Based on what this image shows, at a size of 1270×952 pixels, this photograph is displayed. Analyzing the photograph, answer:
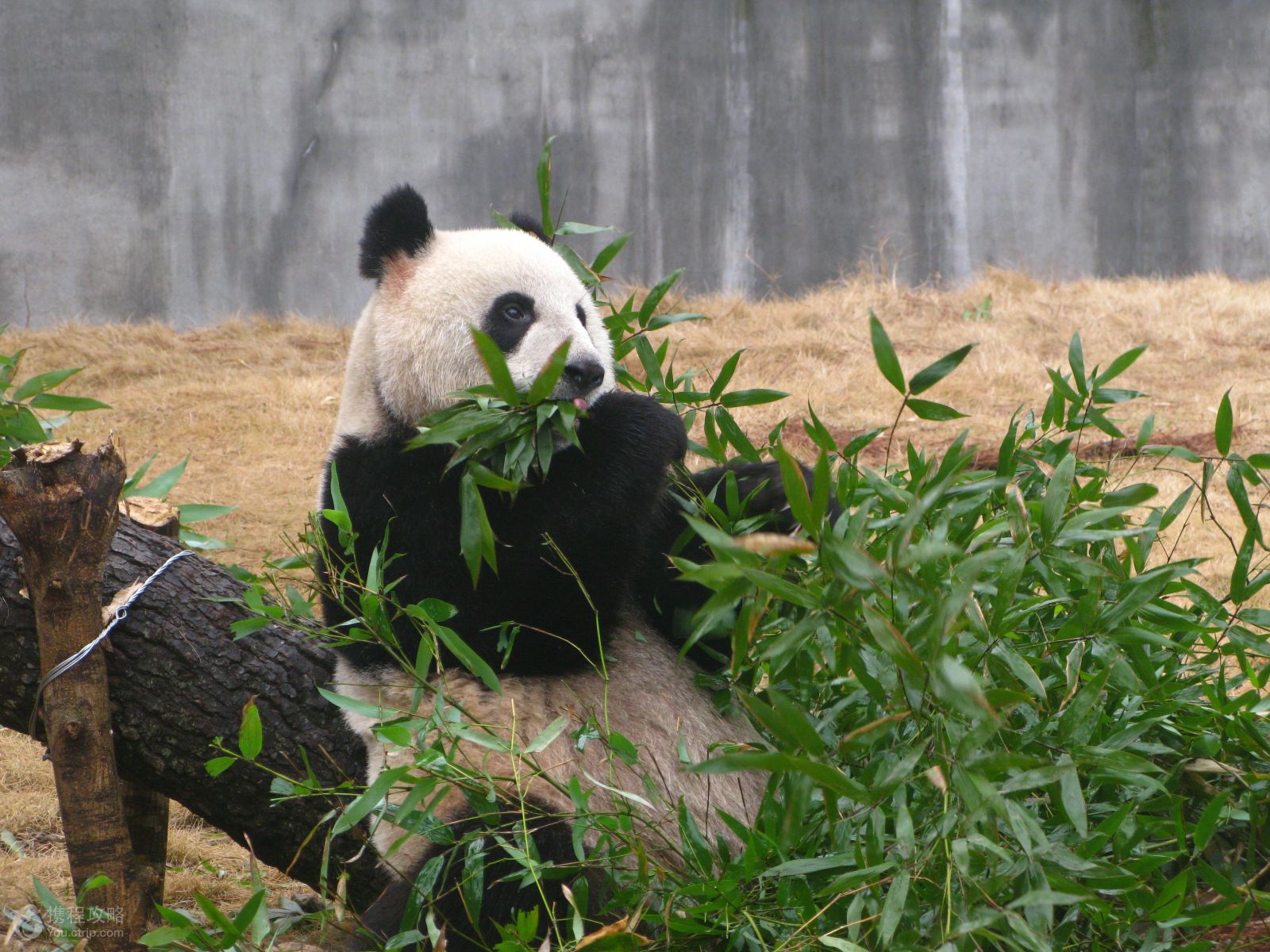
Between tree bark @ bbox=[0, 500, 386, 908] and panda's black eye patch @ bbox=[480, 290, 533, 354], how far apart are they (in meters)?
0.79

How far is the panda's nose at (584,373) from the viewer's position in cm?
234

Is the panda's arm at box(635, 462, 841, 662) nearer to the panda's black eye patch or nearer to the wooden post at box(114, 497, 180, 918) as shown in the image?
the panda's black eye patch

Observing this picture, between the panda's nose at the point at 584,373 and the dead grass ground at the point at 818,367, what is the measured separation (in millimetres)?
2823

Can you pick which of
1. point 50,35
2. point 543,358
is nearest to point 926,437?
point 543,358

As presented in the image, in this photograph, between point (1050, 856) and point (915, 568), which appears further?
point (915, 568)

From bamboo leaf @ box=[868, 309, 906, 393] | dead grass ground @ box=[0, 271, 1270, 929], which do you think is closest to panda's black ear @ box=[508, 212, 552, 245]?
bamboo leaf @ box=[868, 309, 906, 393]

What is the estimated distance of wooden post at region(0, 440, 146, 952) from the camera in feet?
7.28

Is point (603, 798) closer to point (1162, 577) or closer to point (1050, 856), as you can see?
point (1050, 856)

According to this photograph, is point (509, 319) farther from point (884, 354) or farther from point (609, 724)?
point (884, 354)

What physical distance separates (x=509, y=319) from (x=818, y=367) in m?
4.56

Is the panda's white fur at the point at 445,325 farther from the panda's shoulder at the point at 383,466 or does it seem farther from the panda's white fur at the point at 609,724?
the panda's white fur at the point at 609,724

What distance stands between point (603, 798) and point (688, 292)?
738cm

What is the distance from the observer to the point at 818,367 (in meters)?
6.92

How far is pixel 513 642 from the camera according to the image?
2.32m
